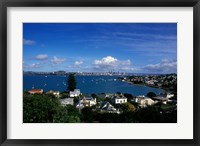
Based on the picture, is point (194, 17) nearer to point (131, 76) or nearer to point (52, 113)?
point (131, 76)

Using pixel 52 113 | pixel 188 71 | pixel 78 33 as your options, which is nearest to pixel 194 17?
pixel 188 71

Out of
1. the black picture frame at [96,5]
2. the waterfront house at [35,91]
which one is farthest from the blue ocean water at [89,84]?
the black picture frame at [96,5]

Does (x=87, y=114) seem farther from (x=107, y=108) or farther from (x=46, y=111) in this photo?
(x=46, y=111)

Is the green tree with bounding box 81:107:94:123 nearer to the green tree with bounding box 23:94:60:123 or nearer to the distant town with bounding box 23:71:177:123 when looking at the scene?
the distant town with bounding box 23:71:177:123

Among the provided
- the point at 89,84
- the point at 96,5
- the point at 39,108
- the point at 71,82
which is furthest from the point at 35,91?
the point at 96,5

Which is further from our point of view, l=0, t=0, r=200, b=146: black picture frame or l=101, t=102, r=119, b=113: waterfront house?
l=101, t=102, r=119, b=113: waterfront house

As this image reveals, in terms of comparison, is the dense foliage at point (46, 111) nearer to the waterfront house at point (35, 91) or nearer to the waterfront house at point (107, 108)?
the waterfront house at point (35, 91)

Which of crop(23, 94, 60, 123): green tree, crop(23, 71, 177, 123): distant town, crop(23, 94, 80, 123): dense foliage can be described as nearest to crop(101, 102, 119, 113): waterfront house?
crop(23, 71, 177, 123): distant town
